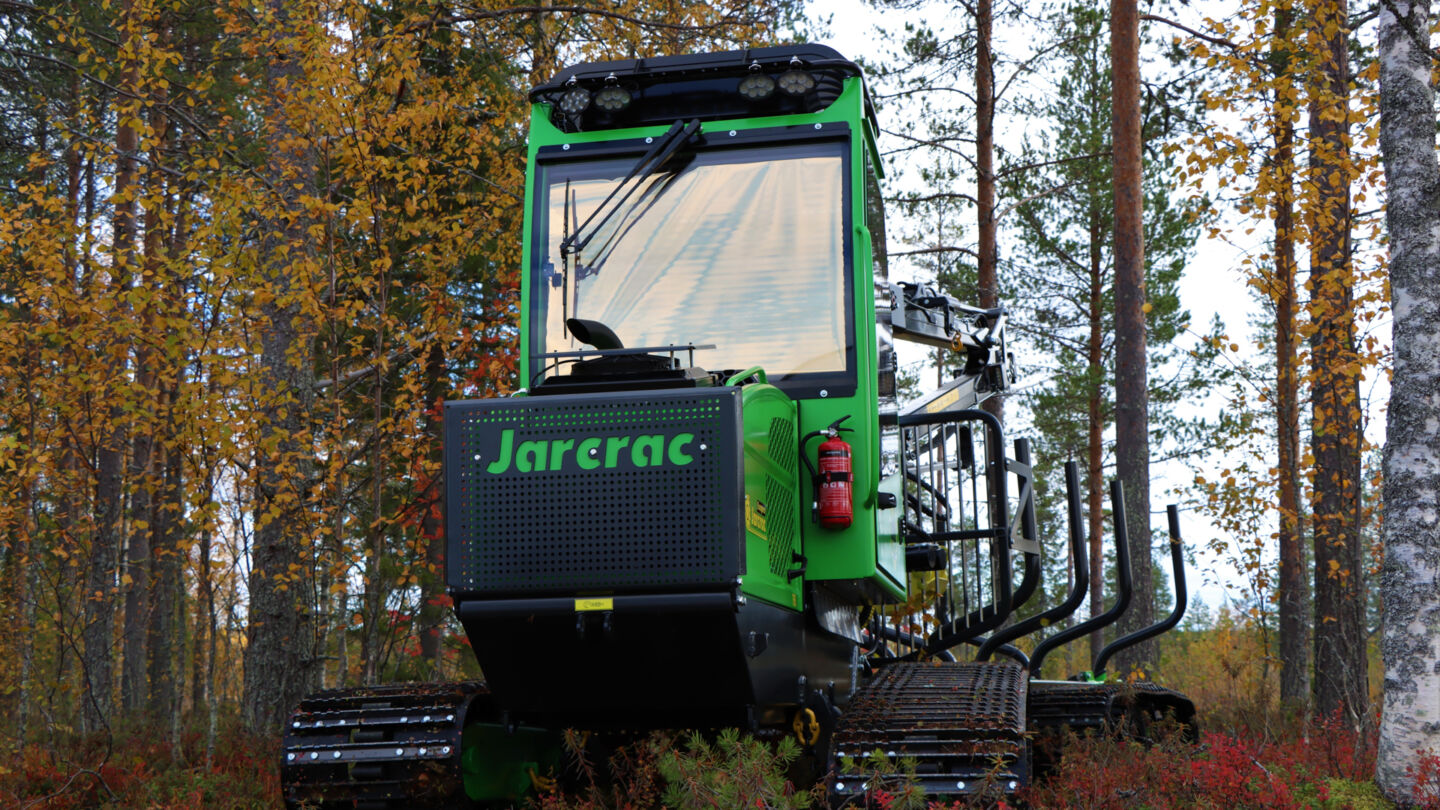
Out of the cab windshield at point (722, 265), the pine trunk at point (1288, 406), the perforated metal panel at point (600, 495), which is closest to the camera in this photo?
the perforated metal panel at point (600, 495)

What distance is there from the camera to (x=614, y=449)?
4512mm

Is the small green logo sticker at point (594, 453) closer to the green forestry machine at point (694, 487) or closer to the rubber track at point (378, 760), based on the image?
the green forestry machine at point (694, 487)

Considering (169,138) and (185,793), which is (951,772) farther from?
(169,138)

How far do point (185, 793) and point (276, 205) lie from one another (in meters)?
4.05

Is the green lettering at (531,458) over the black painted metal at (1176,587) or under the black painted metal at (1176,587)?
over

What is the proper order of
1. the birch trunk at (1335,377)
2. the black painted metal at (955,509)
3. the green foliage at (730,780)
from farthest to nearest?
the birch trunk at (1335,377) < the black painted metal at (955,509) < the green foliage at (730,780)

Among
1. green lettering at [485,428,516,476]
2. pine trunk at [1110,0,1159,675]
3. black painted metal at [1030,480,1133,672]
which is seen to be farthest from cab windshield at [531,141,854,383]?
pine trunk at [1110,0,1159,675]

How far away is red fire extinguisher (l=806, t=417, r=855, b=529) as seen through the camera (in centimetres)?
533

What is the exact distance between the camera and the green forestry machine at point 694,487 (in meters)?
4.52

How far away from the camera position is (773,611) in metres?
4.99

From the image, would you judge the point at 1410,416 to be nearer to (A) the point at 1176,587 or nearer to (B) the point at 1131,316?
(A) the point at 1176,587

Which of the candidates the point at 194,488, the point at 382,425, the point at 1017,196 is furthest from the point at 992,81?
the point at 194,488

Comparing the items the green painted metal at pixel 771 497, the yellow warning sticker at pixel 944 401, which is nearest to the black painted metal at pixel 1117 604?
the yellow warning sticker at pixel 944 401

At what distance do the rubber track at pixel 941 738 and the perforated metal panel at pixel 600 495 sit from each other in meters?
0.94
